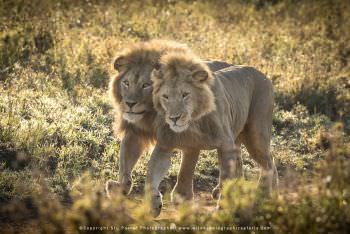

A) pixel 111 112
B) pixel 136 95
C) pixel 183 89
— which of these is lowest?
pixel 111 112

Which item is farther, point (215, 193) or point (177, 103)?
point (215, 193)

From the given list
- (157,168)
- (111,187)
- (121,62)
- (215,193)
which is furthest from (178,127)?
(215,193)

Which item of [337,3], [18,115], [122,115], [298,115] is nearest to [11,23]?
[18,115]

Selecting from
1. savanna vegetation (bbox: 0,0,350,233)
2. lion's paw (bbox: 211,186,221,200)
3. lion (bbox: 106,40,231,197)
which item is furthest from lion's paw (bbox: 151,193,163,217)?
lion's paw (bbox: 211,186,221,200)

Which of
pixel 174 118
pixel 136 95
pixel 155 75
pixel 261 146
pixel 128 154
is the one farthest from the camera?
pixel 261 146

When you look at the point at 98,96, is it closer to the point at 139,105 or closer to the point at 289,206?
the point at 139,105

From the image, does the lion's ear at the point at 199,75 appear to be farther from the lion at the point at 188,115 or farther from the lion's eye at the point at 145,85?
the lion's eye at the point at 145,85

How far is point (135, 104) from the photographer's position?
5.84m

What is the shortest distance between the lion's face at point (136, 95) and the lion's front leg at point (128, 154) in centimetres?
30

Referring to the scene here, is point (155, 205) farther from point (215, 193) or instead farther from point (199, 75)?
point (215, 193)

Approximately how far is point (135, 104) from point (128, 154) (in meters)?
0.51

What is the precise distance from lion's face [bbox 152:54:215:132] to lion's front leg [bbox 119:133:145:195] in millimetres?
646

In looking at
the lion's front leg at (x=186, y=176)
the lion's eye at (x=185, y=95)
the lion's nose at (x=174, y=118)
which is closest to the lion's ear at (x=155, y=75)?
the lion's eye at (x=185, y=95)

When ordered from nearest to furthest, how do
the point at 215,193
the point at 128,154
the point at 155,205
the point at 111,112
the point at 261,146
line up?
the point at 155,205 < the point at 128,154 < the point at 215,193 < the point at 261,146 < the point at 111,112
